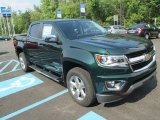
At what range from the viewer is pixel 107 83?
407cm

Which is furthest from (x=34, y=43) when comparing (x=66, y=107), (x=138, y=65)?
(x=138, y=65)

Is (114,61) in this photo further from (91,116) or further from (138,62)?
(91,116)

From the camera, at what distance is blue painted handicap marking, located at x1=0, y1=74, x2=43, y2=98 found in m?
6.19

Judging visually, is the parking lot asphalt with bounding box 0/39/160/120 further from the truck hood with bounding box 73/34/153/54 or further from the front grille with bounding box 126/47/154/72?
the truck hood with bounding box 73/34/153/54

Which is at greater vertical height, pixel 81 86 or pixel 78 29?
pixel 78 29

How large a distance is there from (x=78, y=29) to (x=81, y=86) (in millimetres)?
1574

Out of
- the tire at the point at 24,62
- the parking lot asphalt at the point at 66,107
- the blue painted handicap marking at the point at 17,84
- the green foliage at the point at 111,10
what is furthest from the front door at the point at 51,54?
the green foliage at the point at 111,10

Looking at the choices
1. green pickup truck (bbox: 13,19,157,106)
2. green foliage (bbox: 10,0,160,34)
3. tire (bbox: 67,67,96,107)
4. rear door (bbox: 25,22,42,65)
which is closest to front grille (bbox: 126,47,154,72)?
green pickup truck (bbox: 13,19,157,106)

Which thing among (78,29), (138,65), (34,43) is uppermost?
(78,29)

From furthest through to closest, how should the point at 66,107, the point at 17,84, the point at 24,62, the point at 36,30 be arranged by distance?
the point at 24,62, the point at 17,84, the point at 36,30, the point at 66,107

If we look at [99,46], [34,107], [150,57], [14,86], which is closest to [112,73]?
[99,46]

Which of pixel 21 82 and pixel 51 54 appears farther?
pixel 21 82

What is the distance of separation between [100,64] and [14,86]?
3497mm

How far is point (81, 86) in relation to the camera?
4.66 m
